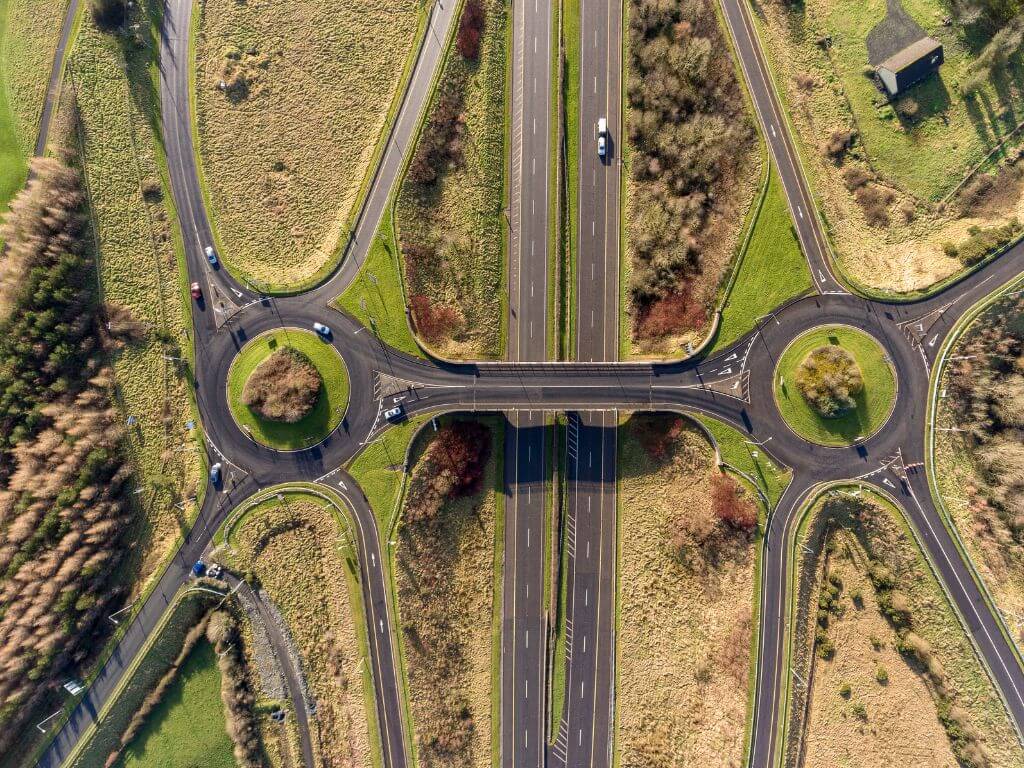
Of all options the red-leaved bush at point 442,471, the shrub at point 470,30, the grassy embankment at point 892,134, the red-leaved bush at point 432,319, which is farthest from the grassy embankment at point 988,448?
the shrub at point 470,30

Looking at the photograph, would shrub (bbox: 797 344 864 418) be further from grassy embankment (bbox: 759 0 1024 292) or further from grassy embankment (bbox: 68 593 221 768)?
grassy embankment (bbox: 68 593 221 768)

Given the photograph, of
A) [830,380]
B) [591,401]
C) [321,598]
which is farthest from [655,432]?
[321,598]

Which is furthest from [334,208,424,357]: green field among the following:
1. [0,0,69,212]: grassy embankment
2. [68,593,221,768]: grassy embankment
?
[0,0,69,212]: grassy embankment

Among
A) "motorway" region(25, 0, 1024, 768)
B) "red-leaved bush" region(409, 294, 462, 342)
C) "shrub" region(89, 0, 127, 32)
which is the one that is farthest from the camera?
"shrub" region(89, 0, 127, 32)

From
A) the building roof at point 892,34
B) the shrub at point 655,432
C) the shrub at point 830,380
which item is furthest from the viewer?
the building roof at point 892,34

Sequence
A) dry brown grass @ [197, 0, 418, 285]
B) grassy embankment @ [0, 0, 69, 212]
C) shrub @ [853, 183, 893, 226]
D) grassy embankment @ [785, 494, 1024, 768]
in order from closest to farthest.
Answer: grassy embankment @ [785, 494, 1024, 768] → shrub @ [853, 183, 893, 226] → dry brown grass @ [197, 0, 418, 285] → grassy embankment @ [0, 0, 69, 212]

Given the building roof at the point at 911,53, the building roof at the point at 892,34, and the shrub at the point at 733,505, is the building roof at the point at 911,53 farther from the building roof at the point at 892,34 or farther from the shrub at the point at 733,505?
the shrub at the point at 733,505

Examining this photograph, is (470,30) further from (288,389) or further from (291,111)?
(288,389)
